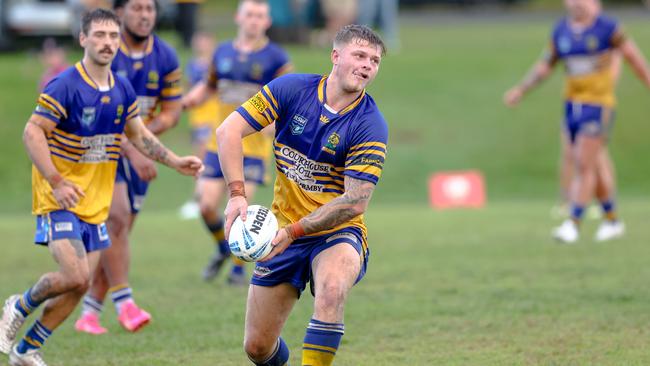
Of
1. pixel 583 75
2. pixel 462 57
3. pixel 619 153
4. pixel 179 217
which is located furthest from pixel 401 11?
pixel 583 75

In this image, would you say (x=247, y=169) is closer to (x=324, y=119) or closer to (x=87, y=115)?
(x=87, y=115)

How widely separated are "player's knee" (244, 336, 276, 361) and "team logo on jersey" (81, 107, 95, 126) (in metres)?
1.83

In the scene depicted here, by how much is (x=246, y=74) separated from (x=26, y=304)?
3.99 meters

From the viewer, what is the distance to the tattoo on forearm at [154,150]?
6992mm

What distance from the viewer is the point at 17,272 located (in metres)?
10.2

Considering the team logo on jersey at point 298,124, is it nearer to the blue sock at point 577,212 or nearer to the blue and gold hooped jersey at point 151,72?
the blue and gold hooped jersey at point 151,72

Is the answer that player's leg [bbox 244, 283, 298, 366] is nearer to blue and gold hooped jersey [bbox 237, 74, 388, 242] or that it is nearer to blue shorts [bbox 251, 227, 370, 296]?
blue shorts [bbox 251, 227, 370, 296]

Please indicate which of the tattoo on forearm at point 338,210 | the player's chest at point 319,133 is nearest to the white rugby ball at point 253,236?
the tattoo on forearm at point 338,210

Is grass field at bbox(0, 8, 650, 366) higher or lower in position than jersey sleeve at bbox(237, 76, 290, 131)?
lower

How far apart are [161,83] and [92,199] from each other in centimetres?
188

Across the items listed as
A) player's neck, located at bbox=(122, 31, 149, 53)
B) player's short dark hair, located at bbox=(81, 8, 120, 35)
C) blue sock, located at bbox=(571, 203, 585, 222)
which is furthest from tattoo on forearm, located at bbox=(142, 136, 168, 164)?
blue sock, located at bbox=(571, 203, 585, 222)

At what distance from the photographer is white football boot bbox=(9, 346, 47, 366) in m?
6.38

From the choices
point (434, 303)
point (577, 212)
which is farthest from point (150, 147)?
point (577, 212)

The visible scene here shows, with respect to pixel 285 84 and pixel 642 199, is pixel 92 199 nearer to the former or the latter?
pixel 285 84
